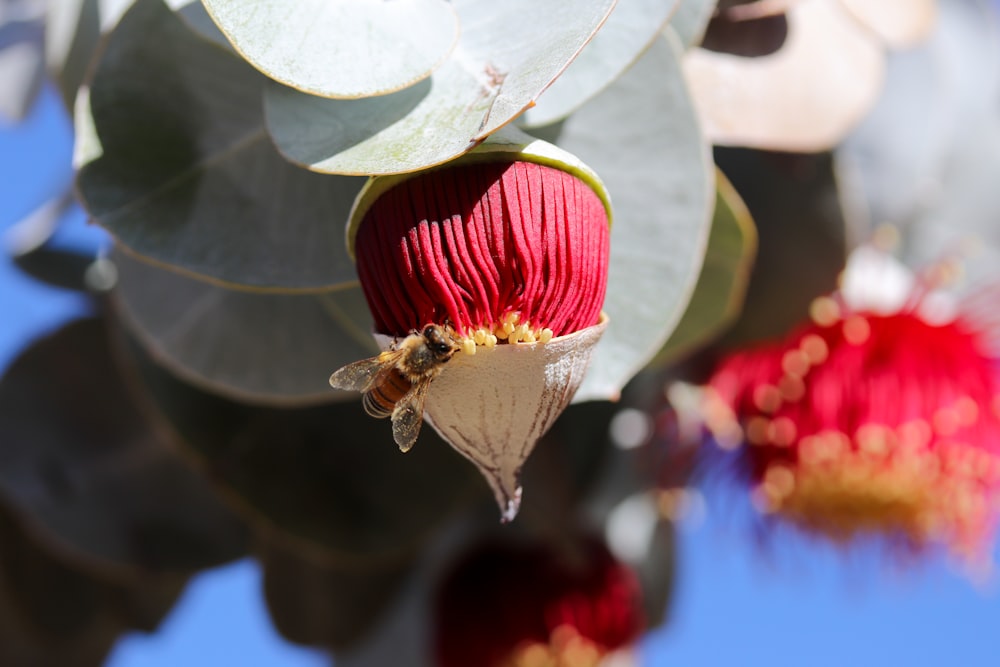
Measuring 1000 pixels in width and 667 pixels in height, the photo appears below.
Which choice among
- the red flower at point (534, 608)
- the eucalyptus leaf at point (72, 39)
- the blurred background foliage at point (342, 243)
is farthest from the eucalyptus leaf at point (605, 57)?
the red flower at point (534, 608)

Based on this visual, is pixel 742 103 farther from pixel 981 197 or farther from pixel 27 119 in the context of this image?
pixel 27 119

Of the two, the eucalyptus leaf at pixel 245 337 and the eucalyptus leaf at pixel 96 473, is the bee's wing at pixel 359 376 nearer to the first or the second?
the eucalyptus leaf at pixel 245 337

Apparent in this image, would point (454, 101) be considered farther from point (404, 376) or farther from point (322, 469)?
point (322, 469)

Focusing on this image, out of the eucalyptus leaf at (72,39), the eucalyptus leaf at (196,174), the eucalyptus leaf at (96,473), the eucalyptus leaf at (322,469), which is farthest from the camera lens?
the eucalyptus leaf at (96,473)

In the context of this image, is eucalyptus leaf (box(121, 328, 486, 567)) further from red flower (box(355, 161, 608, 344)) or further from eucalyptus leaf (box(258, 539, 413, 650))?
red flower (box(355, 161, 608, 344))

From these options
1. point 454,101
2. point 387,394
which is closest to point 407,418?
point 387,394

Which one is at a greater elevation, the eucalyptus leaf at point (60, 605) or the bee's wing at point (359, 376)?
the bee's wing at point (359, 376)
